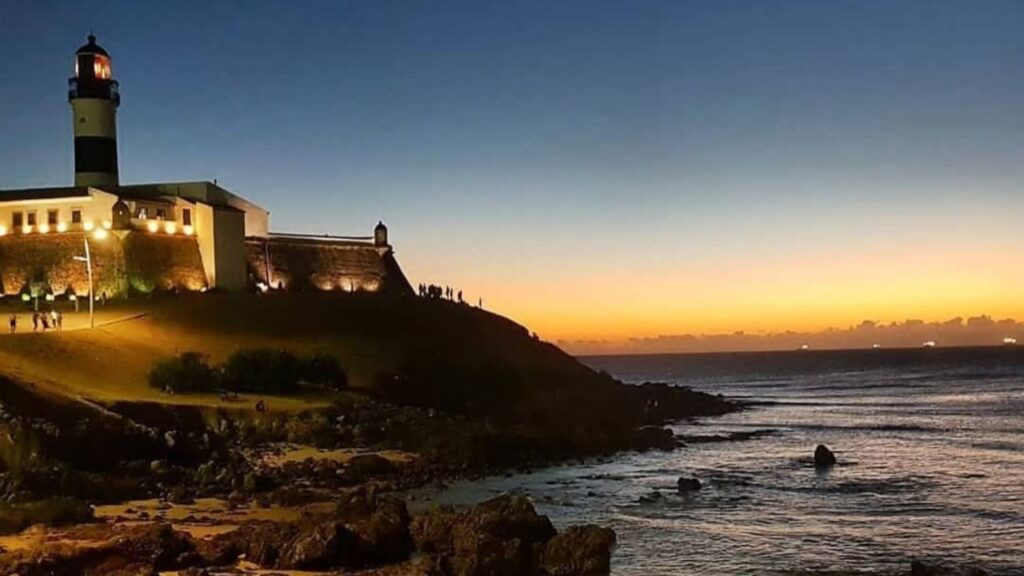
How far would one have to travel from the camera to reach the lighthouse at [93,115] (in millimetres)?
65188

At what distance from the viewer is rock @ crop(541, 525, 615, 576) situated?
20781 millimetres

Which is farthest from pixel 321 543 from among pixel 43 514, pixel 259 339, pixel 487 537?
pixel 259 339

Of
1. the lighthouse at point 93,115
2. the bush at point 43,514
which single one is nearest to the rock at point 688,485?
the bush at point 43,514

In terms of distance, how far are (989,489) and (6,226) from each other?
57.0 meters

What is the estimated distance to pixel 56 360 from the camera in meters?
42.4

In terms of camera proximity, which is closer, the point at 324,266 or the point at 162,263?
the point at 162,263

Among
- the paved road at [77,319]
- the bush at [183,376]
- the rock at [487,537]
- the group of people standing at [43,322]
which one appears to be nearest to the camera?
the rock at [487,537]

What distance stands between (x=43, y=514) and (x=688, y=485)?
67.1 ft

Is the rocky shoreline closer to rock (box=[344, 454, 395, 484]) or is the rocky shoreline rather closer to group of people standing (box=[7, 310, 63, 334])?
rock (box=[344, 454, 395, 484])

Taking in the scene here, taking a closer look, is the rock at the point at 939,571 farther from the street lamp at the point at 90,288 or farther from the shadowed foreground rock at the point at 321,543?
the street lamp at the point at 90,288

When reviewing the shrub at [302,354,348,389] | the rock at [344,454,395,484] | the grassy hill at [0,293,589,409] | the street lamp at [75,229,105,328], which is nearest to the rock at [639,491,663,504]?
the rock at [344,454,395,484]

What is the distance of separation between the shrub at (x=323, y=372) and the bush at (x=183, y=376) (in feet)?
19.6

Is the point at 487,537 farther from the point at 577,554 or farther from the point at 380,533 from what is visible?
the point at 380,533

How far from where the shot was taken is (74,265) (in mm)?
61000
